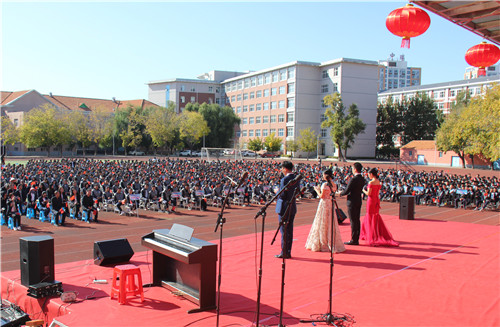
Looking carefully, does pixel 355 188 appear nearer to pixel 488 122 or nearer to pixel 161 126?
pixel 488 122

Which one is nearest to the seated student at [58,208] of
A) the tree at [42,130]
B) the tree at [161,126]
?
the tree at [161,126]

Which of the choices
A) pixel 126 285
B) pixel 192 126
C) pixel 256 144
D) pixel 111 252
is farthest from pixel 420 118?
pixel 126 285

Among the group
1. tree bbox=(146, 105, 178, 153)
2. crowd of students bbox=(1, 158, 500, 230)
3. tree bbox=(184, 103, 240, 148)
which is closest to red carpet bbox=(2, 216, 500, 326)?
crowd of students bbox=(1, 158, 500, 230)

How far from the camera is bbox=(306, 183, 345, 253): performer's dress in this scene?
853 cm

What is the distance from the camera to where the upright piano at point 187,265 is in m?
5.27

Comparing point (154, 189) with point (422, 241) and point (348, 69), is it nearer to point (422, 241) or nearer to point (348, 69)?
point (422, 241)

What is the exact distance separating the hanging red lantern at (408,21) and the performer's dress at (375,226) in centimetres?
391

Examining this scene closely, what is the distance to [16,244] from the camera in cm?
1007

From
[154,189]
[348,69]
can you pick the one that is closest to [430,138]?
[348,69]

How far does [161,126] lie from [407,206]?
51.0 metres

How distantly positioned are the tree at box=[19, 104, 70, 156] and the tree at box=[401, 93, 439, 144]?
58306 millimetres

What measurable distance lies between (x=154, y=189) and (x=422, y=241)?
444 inches

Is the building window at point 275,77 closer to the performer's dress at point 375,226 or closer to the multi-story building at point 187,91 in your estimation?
the multi-story building at point 187,91

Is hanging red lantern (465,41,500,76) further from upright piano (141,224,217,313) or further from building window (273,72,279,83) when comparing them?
building window (273,72,279,83)
